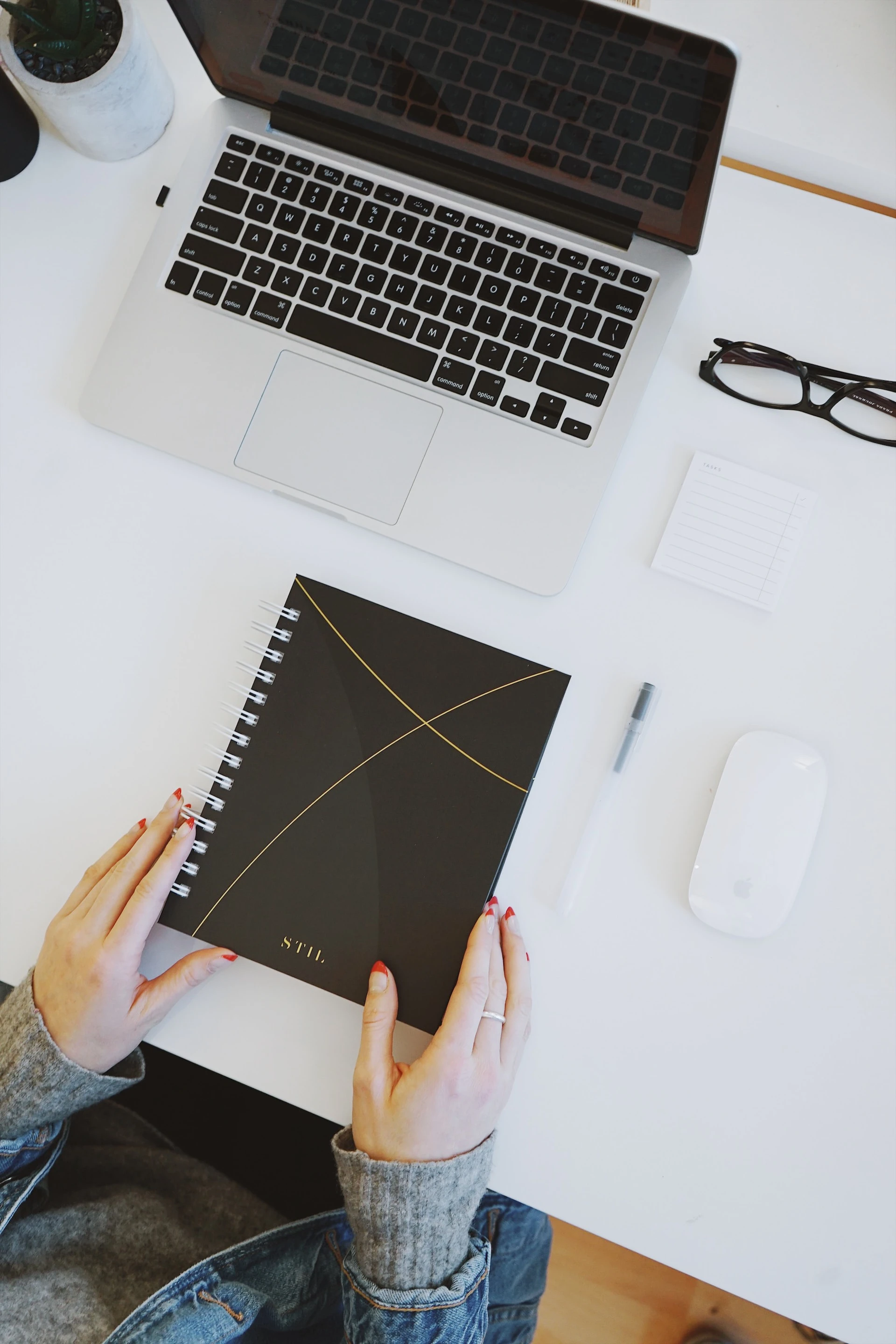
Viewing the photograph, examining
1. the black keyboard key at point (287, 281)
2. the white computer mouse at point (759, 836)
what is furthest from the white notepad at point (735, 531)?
the black keyboard key at point (287, 281)

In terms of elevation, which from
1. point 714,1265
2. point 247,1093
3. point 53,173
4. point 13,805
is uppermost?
point 53,173

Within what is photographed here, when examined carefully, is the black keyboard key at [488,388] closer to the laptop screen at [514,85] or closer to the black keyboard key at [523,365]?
the black keyboard key at [523,365]

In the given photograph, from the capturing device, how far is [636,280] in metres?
0.65

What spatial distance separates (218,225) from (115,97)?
0.11 m

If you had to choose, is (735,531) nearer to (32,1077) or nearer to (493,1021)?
(493,1021)

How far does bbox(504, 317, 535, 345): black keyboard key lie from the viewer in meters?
0.64

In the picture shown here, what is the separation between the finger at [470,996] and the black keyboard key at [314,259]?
49 cm

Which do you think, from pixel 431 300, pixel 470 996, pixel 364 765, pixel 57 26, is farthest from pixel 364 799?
pixel 57 26

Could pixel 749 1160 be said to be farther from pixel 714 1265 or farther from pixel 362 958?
pixel 362 958

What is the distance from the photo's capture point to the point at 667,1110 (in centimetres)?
62

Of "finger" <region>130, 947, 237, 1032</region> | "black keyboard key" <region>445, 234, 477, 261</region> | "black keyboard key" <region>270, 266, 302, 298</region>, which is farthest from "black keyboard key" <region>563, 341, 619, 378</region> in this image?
"finger" <region>130, 947, 237, 1032</region>

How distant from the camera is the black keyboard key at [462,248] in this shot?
65 cm

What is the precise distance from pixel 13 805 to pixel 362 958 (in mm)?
287

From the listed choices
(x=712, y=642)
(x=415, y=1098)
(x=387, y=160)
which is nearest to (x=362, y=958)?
(x=415, y=1098)
